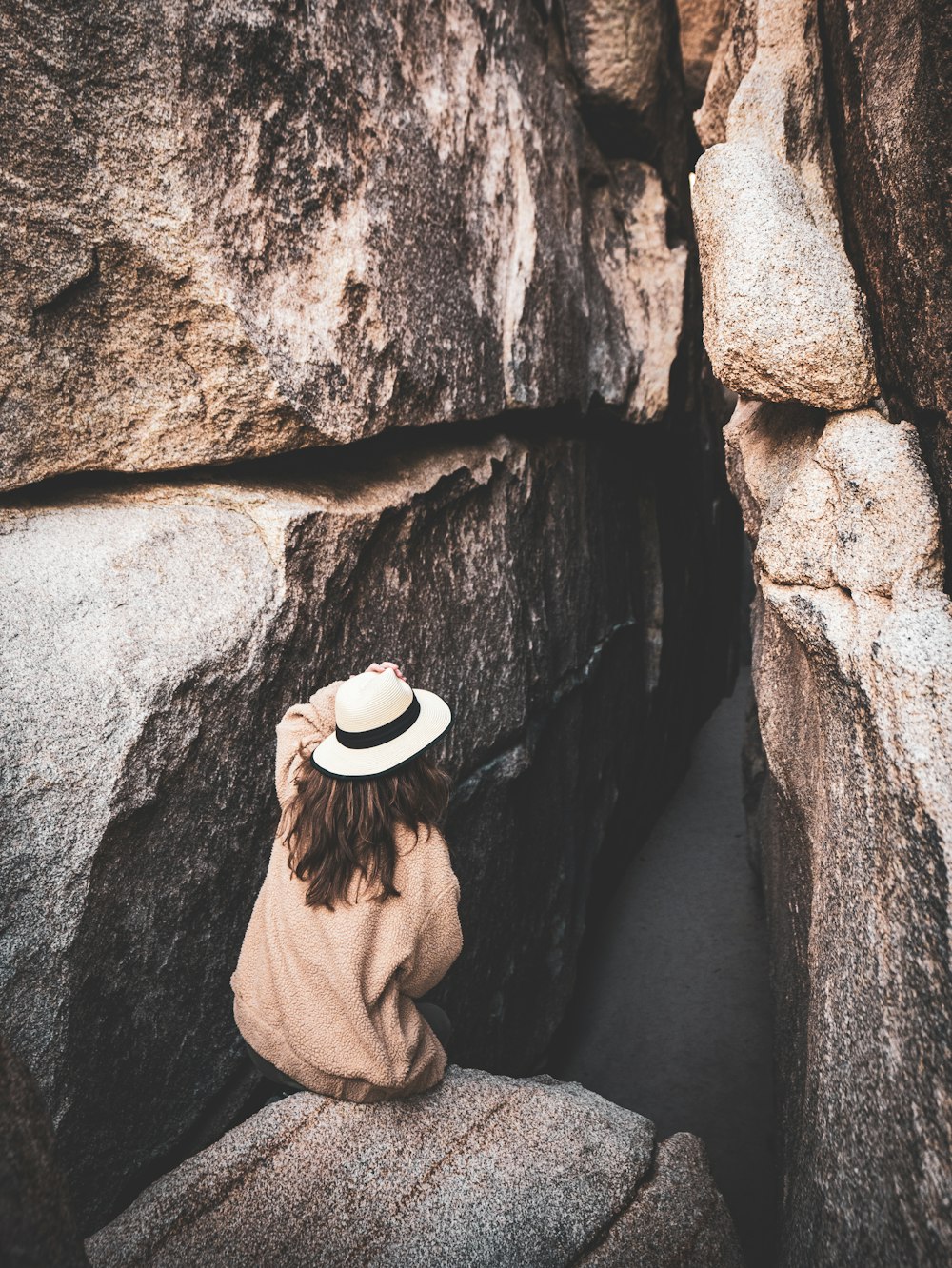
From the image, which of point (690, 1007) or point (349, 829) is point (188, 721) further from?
point (690, 1007)

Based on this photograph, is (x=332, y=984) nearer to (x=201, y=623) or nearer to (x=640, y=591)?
(x=201, y=623)

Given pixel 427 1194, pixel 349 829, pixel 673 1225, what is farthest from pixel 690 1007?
pixel 349 829

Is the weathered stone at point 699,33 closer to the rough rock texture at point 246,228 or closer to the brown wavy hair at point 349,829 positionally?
the rough rock texture at point 246,228

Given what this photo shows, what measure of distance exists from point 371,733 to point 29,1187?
44.2 inches

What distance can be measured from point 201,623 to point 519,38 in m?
3.64

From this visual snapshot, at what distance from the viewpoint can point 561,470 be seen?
4871 mm

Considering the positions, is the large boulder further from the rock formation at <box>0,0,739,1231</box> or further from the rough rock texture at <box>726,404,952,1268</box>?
the rock formation at <box>0,0,739,1231</box>

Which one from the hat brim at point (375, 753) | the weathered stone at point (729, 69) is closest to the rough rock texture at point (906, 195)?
the weathered stone at point (729, 69)

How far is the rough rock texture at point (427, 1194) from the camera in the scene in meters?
A: 1.93

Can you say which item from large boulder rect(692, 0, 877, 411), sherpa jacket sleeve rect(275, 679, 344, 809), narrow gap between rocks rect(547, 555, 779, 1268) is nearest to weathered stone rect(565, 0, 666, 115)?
large boulder rect(692, 0, 877, 411)

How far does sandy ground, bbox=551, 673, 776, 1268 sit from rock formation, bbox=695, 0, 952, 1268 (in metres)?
1.29

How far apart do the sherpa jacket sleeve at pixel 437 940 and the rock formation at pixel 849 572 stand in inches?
37.1

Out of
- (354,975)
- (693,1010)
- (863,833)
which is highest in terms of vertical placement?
(863,833)

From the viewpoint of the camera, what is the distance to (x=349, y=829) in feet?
6.57
